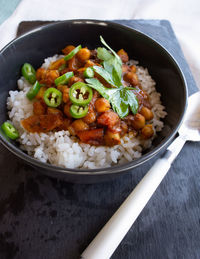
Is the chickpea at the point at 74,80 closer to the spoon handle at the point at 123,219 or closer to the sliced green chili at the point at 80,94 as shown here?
the sliced green chili at the point at 80,94

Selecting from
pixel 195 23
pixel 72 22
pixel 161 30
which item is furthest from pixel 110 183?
pixel 195 23

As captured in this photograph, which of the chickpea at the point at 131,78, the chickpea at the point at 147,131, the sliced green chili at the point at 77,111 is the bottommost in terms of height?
the chickpea at the point at 147,131

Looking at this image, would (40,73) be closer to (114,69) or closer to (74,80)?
(74,80)

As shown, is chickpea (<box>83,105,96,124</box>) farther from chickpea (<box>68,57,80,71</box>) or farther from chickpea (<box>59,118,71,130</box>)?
chickpea (<box>68,57,80,71</box>)

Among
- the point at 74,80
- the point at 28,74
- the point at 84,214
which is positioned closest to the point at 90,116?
the point at 74,80

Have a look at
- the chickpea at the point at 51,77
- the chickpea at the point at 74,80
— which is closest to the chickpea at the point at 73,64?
the chickpea at the point at 51,77

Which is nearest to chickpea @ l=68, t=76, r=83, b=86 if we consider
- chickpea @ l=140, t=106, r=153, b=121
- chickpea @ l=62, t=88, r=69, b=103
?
chickpea @ l=62, t=88, r=69, b=103

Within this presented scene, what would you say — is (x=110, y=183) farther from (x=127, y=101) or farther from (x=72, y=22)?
(x=72, y=22)
